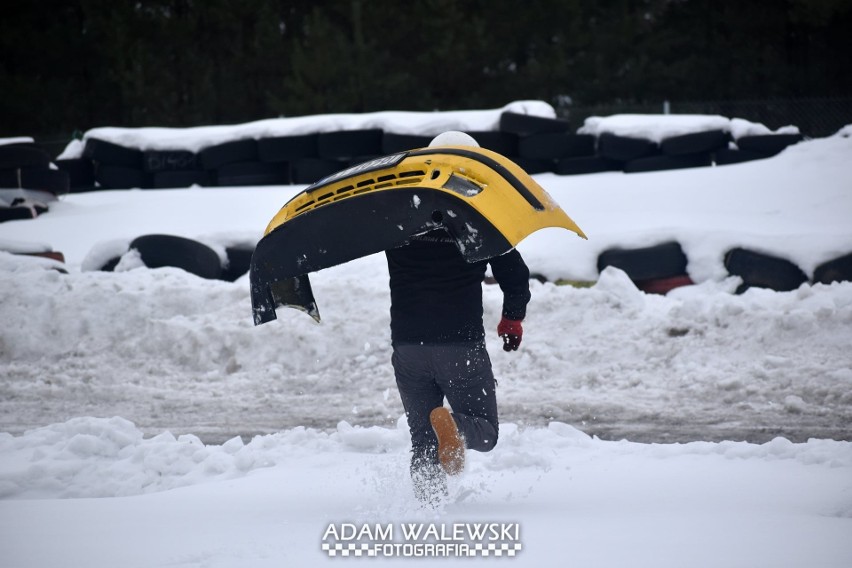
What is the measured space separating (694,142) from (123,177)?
9811mm

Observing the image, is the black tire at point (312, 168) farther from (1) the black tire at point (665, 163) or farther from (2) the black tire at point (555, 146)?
(1) the black tire at point (665, 163)

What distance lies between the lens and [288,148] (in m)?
15.5

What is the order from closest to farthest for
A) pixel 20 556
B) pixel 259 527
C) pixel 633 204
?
pixel 20 556, pixel 259 527, pixel 633 204

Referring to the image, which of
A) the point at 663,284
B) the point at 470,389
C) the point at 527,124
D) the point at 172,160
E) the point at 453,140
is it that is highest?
the point at 527,124

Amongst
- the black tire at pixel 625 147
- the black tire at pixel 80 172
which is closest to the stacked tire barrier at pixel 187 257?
the black tire at pixel 625 147

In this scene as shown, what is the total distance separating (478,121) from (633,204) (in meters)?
3.08

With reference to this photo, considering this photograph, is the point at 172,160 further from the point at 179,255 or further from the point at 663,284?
the point at 663,284

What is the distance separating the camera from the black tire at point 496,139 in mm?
14367

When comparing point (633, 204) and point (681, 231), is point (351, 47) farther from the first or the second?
point (681, 231)

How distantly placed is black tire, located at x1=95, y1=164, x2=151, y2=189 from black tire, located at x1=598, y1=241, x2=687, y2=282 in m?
9.60

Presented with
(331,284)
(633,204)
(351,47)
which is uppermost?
(351,47)

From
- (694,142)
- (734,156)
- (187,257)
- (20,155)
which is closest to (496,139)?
(694,142)

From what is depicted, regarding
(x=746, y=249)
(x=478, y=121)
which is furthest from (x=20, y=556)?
(x=478, y=121)

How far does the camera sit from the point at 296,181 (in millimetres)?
15688
